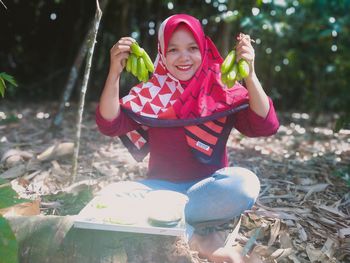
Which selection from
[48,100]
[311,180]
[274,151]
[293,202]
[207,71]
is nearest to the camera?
[207,71]

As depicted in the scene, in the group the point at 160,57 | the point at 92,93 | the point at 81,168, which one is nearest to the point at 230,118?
the point at 160,57

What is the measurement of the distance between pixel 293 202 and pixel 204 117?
821mm

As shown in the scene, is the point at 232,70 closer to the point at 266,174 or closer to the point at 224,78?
the point at 224,78

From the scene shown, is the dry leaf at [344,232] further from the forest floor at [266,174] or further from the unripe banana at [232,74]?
the unripe banana at [232,74]

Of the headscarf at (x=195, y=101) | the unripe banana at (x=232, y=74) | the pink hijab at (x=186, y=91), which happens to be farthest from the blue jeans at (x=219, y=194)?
the unripe banana at (x=232, y=74)

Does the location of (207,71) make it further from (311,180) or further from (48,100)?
(48,100)

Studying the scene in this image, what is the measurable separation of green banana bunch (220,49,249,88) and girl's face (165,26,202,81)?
178 millimetres

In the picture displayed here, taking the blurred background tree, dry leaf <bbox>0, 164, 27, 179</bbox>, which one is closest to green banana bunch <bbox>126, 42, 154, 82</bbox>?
dry leaf <bbox>0, 164, 27, 179</bbox>

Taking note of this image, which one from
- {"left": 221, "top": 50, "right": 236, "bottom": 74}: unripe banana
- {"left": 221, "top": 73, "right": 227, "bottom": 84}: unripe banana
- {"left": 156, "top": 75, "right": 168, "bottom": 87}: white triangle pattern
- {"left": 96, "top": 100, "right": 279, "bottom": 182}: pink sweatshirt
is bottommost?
{"left": 96, "top": 100, "right": 279, "bottom": 182}: pink sweatshirt

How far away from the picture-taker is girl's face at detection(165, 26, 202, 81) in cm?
218

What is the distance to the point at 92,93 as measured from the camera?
19.6ft

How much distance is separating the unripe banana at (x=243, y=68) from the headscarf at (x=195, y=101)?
0.20 metres

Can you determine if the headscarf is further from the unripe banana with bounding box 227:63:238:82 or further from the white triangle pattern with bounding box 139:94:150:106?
the unripe banana with bounding box 227:63:238:82

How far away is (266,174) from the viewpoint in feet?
10.0
